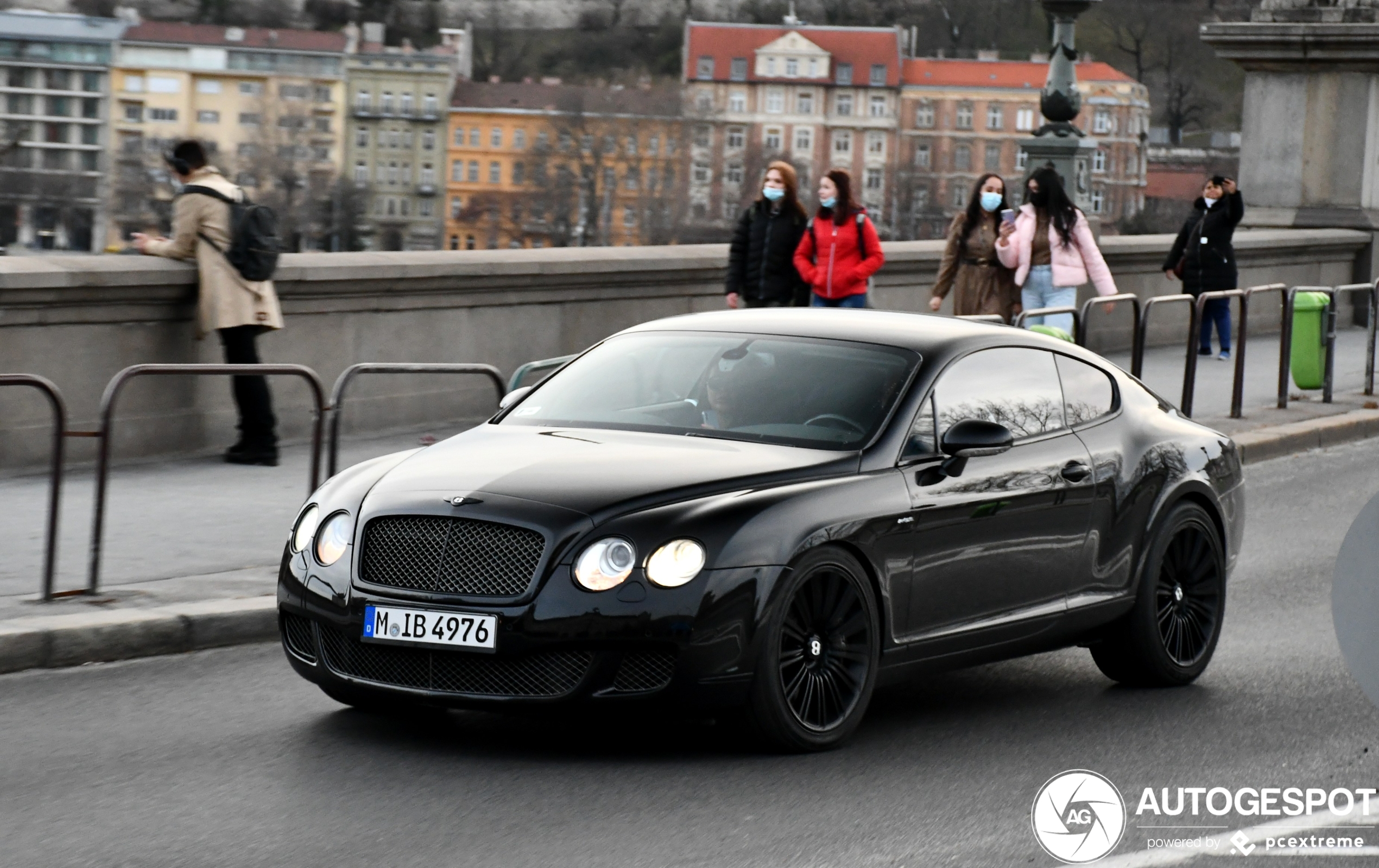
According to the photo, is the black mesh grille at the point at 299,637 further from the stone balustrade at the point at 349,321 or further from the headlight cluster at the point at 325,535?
the stone balustrade at the point at 349,321

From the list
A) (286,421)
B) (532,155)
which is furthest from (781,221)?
(532,155)

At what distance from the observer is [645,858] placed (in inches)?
190

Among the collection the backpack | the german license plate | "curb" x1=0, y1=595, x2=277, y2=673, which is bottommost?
"curb" x1=0, y1=595, x2=277, y2=673

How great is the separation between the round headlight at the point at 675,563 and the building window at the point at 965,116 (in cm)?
18872

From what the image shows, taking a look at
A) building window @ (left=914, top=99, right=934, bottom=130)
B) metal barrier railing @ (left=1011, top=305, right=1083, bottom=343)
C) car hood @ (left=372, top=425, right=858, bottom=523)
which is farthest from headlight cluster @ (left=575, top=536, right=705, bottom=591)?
building window @ (left=914, top=99, right=934, bottom=130)

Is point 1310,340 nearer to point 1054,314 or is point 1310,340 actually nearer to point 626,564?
point 1054,314

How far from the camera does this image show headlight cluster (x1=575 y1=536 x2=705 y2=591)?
18.5ft

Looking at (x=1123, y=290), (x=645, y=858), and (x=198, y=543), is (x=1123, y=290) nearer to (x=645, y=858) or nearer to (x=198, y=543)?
(x=198, y=543)

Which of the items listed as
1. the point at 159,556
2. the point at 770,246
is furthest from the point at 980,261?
the point at 159,556

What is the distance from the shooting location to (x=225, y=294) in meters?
11.9

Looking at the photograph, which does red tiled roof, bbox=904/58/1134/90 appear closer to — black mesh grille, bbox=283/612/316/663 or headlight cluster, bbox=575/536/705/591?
black mesh grille, bbox=283/612/316/663

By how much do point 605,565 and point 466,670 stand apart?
0.51 m

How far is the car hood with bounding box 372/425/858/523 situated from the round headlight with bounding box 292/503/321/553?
244mm

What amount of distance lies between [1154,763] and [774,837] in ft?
5.19
